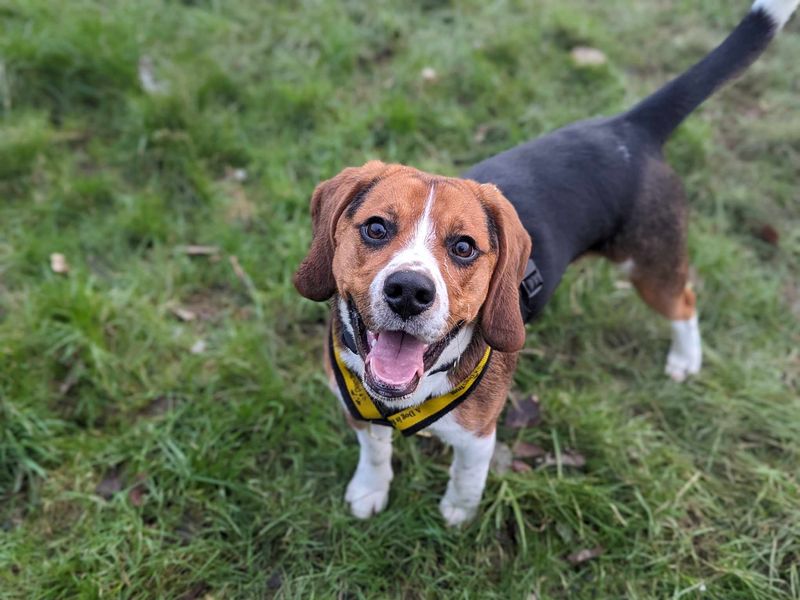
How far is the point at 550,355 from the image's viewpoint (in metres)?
4.56

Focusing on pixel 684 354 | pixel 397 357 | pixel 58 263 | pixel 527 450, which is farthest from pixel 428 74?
pixel 397 357

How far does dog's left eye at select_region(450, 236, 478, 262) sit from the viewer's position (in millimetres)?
2737

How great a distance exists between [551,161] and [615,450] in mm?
1719

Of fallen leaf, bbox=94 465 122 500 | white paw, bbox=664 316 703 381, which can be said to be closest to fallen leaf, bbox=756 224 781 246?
white paw, bbox=664 316 703 381

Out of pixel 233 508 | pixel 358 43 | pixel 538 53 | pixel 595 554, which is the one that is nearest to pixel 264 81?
pixel 358 43

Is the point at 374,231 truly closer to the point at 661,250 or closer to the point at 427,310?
the point at 427,310

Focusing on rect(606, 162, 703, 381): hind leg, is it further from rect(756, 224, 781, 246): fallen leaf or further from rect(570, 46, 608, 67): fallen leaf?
rect(570, 46, 608, 67): fallen leaf

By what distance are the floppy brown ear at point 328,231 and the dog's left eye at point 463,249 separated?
49 centimetres

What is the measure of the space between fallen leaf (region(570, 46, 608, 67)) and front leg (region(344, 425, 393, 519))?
14.1ft

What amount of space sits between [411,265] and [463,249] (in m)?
0.33

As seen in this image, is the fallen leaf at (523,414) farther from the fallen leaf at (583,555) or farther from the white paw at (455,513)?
the fallen leaf at (583,555)

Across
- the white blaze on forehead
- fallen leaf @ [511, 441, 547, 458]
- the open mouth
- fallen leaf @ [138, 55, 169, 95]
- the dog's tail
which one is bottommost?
fallen leaf @ [511, 441, 547, 458]

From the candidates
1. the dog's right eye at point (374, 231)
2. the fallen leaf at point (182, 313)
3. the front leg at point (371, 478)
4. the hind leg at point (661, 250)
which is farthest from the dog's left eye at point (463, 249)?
the fallen leaf at point (182, 313)

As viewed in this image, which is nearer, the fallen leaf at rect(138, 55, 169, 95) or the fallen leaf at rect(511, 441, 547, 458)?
the fallen leaf at rect(511, 441, 547, 458)
